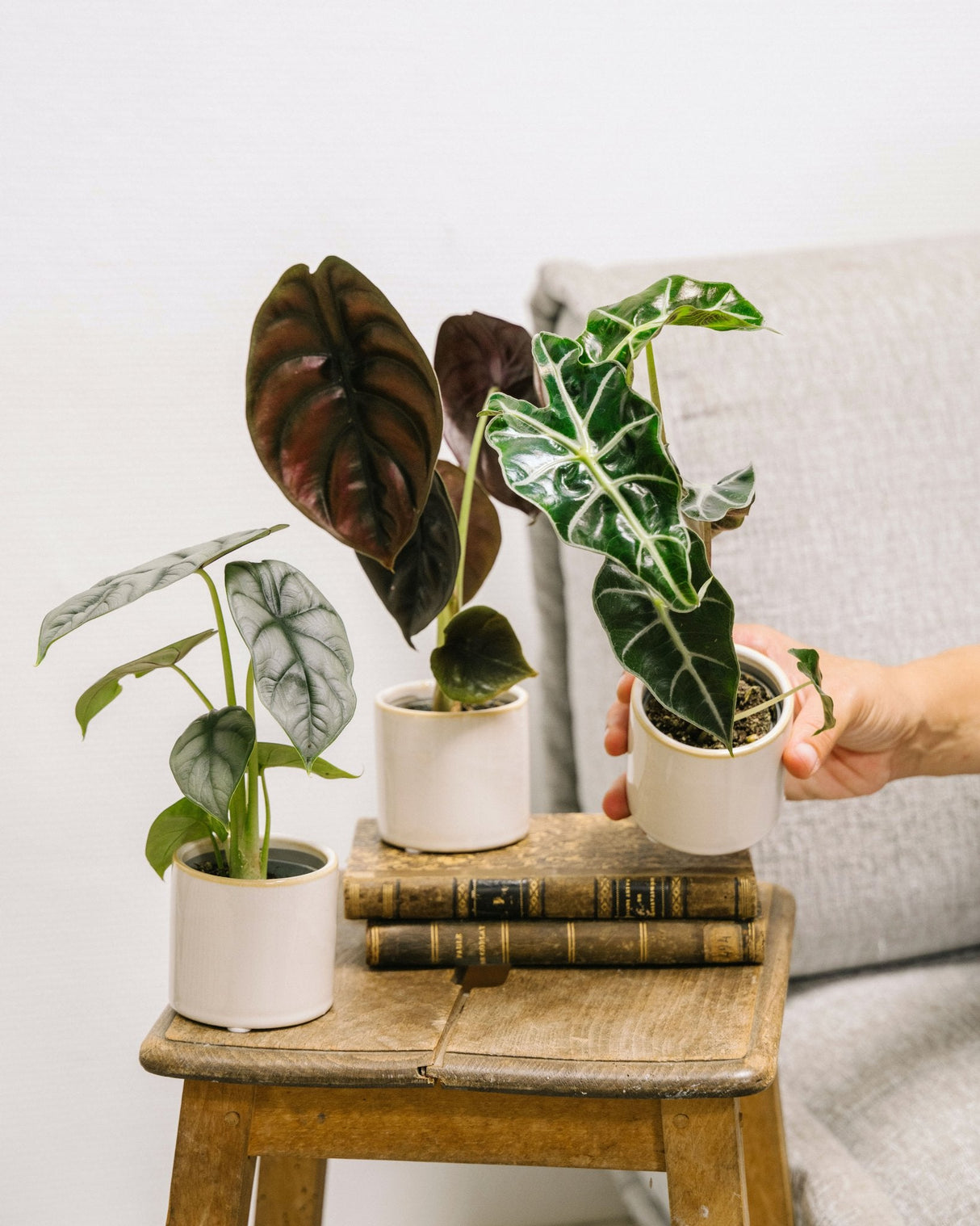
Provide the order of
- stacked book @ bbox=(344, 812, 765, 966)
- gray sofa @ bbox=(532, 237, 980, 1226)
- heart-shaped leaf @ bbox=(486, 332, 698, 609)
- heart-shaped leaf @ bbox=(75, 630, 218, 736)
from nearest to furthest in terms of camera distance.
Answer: heart-shaped leaf @ bbox=(486, 332, 698, 609), heart-shaped leaf @ bbox=(75, 630, 218, 736), stacked book @ bbox=(344, 812, 765, 966), gray sofa @ bbox=(532, 237, 980, 1226)

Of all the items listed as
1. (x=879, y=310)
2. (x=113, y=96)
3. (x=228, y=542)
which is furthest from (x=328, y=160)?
(x=228, y=542)

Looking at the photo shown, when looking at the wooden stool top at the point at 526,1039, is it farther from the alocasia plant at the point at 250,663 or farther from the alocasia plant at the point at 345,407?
the alocasia plant at the point at 345,407

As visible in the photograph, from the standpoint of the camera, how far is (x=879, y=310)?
116 centimetres

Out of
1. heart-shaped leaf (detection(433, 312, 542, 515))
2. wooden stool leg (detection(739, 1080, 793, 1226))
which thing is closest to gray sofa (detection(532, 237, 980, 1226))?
wooden stool leg (detection(739, 1080, 793, 1226))

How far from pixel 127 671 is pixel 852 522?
2.37ft

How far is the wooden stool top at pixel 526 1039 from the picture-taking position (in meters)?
0.67

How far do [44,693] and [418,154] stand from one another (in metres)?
0.68

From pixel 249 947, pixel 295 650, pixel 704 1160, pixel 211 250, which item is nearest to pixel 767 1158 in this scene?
pixel 704 1160

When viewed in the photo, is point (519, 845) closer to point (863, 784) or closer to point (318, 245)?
point (863, 784)

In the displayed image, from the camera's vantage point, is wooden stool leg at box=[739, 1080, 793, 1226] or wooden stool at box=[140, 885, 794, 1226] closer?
Answer: wooden stool at box=[140, 885, 794, 1226]

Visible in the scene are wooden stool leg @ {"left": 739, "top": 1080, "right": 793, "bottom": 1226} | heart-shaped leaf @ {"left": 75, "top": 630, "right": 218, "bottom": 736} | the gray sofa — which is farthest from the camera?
the gray sofa

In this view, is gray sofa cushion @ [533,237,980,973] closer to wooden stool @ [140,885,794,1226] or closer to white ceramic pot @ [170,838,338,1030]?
wooden stool @ [140,885,794,1226]

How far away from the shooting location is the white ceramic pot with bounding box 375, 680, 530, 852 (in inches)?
33.4

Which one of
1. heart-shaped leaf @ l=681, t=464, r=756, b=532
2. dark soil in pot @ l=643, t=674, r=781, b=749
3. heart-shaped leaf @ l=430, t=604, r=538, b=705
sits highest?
heart-shaped leaf @ l=681, t=464, r=756, b=532
